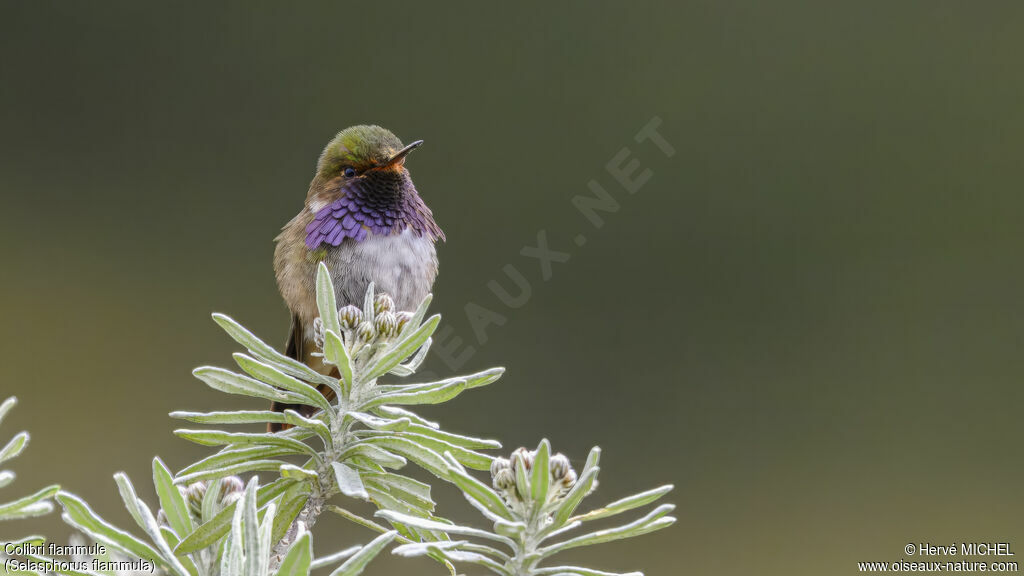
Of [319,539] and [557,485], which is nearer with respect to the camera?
[557,485]

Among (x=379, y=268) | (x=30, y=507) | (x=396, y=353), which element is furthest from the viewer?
(x=379, y=268)

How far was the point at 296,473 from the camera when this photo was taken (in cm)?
62

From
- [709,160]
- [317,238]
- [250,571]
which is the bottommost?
[250,571]

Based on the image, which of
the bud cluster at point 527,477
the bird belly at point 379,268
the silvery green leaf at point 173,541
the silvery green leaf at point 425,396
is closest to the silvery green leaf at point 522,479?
the bud cluster at point 527,477

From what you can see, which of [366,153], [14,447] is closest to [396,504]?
[14,447]

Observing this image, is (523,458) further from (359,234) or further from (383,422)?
(359,234)

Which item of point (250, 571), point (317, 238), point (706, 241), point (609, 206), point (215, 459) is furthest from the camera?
point (706, 241)

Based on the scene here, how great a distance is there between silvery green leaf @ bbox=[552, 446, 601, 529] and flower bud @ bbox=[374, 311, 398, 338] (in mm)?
208

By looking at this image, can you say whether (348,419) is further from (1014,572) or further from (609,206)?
(609,206)

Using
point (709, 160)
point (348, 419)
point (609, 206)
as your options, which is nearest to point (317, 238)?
point (348, 419)

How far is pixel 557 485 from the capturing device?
1.85 ft

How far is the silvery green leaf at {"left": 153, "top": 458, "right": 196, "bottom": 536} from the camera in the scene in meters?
0.59

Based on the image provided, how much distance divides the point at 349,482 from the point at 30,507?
0.65 ft

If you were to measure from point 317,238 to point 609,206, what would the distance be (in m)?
1.40
